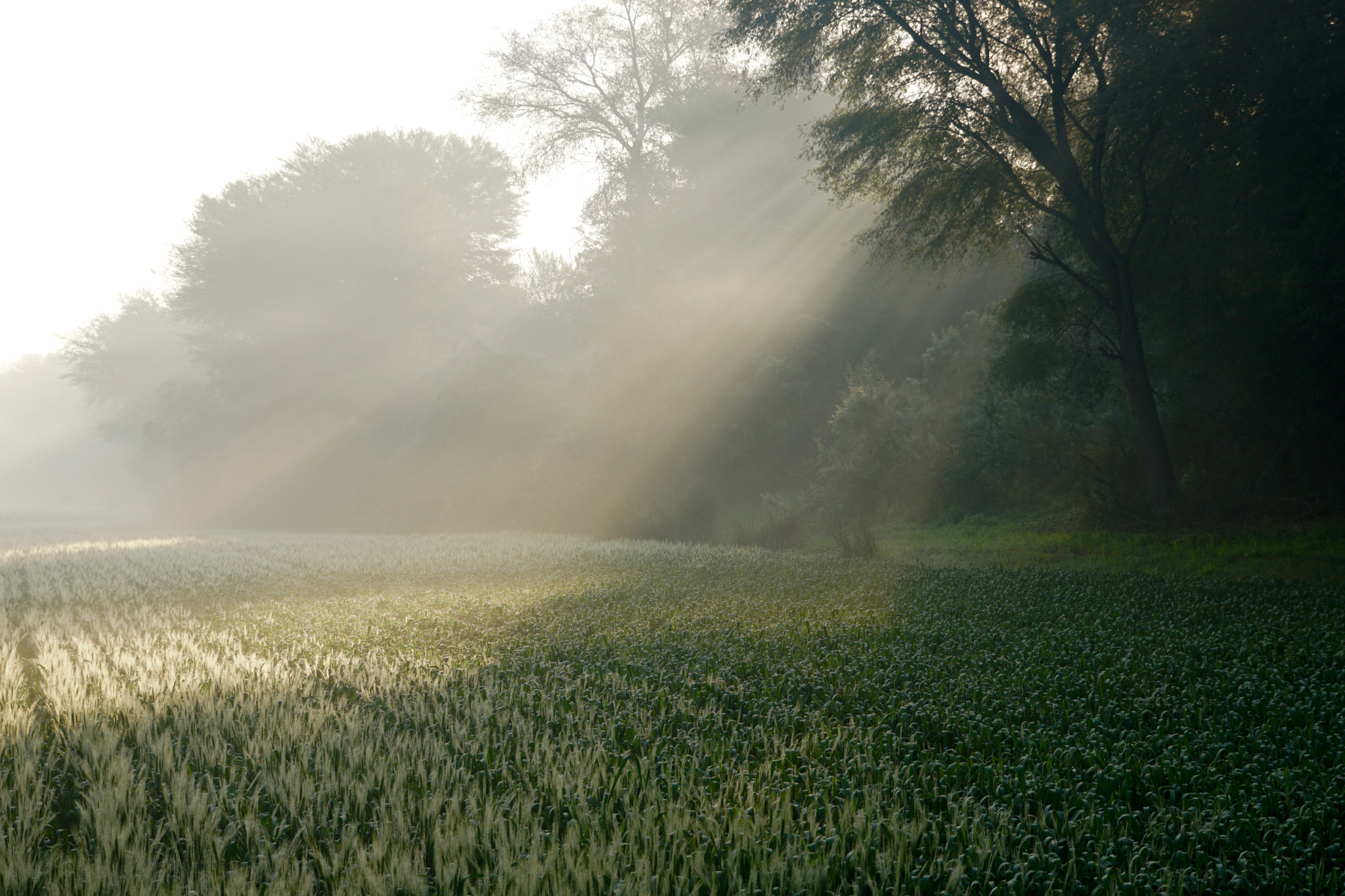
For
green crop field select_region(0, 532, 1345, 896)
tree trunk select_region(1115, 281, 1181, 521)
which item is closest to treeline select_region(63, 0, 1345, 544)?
tree trunk select_region(1115, 281, 1181, 521)

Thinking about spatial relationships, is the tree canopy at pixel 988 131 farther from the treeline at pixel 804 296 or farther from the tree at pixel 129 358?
the tree at pixel 129 358

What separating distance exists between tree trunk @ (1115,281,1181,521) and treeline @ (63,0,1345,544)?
61 millimetres

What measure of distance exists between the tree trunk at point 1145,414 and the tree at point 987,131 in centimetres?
2

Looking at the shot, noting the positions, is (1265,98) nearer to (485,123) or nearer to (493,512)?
(485,123)

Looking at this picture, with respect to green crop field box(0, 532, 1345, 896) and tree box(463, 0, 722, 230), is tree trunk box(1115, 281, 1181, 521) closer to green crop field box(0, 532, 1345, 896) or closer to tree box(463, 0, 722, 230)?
green crop field box(0, 532, 1345, 896)

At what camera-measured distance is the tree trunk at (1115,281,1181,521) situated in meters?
12.7

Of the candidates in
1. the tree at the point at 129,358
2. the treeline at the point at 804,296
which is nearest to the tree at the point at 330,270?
the treeline at the point at 804,296

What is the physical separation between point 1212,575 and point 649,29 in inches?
1016

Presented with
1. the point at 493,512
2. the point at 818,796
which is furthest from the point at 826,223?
the point at 818,796

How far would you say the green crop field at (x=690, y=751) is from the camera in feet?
8.35

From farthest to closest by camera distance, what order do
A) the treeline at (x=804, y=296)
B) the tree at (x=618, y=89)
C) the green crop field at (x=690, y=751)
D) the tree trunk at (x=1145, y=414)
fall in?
1. the tree at (x=618, y=89)
2. the tree trunk at (x=1145, y=414)
3. the treeline at (x=804, y=296)
4. the green crop field at (x=690, y=751)

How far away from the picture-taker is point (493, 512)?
99.1 ft

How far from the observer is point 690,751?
12.3 ft

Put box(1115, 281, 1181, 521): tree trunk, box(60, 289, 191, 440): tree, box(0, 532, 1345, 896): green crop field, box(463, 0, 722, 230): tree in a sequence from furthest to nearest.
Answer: box(60, 289, 191, 440): tree → box(463, 0, 722, 230): tree → box(1115, 281, 1181, 521): tree trunk → box(0, 532, 1345, 896): green crop field
